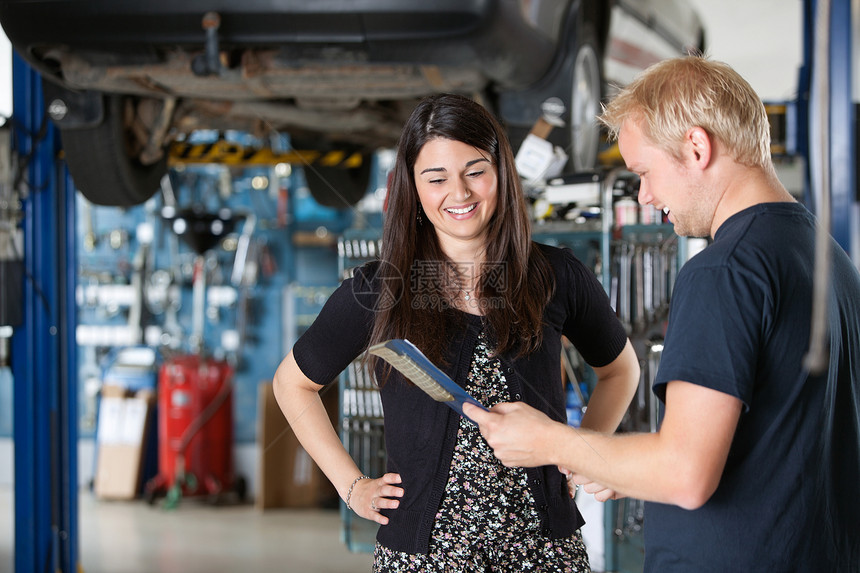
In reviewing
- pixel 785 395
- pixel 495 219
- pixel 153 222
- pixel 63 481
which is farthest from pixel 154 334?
pixel 785 395

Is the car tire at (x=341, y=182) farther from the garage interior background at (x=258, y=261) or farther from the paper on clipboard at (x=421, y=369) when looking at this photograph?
the paper on clipboard at (x=421, y=369)

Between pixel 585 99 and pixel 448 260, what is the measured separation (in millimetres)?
1896

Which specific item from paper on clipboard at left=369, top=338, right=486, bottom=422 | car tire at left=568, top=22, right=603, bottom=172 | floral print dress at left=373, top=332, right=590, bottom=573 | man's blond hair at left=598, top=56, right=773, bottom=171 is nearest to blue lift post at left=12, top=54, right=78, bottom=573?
car tire at left=568, top=22, right=603, bottom=172

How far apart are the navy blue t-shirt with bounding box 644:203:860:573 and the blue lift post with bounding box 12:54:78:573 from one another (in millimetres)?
2813

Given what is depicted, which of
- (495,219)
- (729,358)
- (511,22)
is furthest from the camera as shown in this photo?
(511,22)

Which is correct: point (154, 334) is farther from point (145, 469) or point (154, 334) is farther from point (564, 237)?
point (564, 237)

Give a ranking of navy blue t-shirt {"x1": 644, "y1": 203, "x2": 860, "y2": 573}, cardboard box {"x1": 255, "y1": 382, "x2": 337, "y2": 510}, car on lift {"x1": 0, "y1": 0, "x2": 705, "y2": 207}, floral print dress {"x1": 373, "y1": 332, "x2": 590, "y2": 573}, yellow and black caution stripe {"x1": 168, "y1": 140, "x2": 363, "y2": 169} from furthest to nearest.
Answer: cardboard box {"x1": 255, "y1": 382, "x2": 337, "y2": 510} → yellow and black caution stripe {"x1": 168, "y1": 140, "x2": 363, "y2": 169} → car on lift {"x1": 0, "y1": 0, "x2": 705, "y2": 207} → floral print dress {"x1": 373, "y1": 332, "x2": 590, "y2": 573} → navy blue t-shirt {"x1": 644, "y1": 203, "x2": 860, "y2": 573}

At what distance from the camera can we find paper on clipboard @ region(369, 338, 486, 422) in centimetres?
97

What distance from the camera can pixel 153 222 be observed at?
563 centimetres

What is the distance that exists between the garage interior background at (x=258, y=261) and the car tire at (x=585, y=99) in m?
2.53

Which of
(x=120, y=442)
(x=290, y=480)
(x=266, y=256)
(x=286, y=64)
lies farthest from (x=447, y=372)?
(x=120, y=442)

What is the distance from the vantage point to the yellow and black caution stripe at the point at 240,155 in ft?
13.9

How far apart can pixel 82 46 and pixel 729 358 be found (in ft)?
7.50

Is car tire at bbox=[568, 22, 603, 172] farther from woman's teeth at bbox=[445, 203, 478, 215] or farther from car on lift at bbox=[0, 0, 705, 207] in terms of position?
woman's teeth at bbox=[445, 203, 478, 215]
